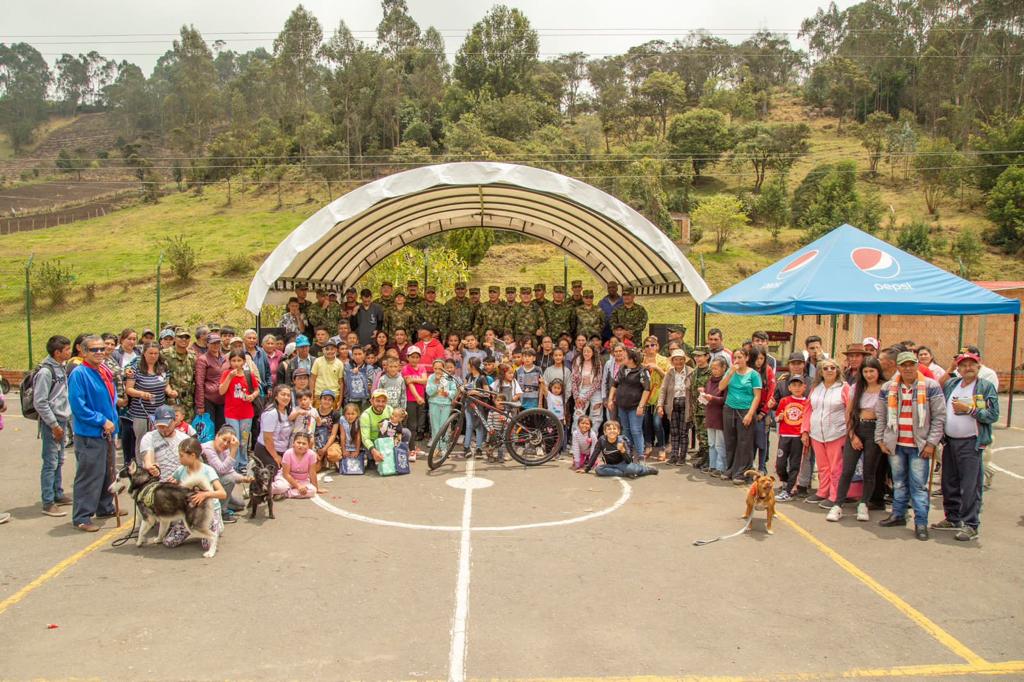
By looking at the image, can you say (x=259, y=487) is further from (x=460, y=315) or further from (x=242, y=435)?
(x=460, y=315)

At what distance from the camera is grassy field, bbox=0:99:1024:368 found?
30.1 metres

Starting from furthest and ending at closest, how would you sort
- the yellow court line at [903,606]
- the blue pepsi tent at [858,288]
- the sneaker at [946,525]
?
the blue pepsi tent at [858,288] → the sneaker at [946,525] → the yellow court line at [903,606]

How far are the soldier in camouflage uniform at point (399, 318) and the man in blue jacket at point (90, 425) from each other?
6.16 metres

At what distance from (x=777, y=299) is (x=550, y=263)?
27226mm

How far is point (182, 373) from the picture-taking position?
8914mm

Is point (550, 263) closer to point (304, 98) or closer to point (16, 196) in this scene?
point (304, 98)

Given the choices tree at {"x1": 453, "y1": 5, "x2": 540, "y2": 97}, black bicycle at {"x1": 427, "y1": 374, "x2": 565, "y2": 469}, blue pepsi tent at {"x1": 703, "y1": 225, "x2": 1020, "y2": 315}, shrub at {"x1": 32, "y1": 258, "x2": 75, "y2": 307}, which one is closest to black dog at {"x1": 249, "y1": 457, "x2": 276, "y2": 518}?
black bicycle at {"x1": 427, "y1": 374, "x2": 565, "y2": 469}

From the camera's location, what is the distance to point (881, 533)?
722 cm

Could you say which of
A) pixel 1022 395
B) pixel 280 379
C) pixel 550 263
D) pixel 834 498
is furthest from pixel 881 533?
pixel 550 263

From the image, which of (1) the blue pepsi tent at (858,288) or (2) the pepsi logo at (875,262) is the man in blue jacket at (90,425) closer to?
(1) the blue pepsi tent at (858,288)

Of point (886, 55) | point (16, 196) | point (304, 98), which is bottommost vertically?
point (16, 196)

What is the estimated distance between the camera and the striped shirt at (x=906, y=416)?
7137mm

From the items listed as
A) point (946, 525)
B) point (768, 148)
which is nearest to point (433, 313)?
point (946, 525)

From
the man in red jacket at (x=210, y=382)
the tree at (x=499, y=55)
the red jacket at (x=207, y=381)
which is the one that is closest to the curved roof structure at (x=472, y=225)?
the man in red jacket at (x=210, y=382)
